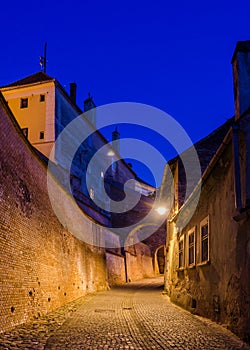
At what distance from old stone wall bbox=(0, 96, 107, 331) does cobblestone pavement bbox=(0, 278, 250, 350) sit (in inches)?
26.2

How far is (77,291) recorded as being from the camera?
59.5ft

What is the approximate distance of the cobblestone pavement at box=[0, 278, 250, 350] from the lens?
7477mm

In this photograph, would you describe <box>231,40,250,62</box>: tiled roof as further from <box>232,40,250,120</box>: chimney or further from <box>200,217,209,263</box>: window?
<box>200,217,209,263</box>: window

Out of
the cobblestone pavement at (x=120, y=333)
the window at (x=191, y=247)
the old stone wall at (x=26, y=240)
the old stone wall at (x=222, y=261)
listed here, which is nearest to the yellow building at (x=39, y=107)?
the old stone wall at (x=26, y=240)

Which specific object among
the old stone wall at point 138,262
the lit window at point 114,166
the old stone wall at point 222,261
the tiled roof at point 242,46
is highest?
the lit window at point 114,166

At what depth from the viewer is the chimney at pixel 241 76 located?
9695 mm

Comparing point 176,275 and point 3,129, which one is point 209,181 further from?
point 176,275

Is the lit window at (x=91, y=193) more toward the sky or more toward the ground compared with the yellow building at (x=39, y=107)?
more toward the ground

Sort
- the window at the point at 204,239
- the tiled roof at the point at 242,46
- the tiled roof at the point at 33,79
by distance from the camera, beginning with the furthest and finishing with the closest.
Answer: the tiled roof at the point at 33,79 < the window at the point at 204,239 < the tiled roof at the point at 242,46

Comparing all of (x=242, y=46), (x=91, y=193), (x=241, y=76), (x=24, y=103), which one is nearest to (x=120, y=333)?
(x=241, y=76)

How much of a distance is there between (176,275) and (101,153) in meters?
34.2

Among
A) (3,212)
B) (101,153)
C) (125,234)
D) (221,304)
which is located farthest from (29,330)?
(101,153)

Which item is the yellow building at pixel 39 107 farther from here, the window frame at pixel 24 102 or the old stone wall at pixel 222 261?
the old stone wall at pixel 222 261

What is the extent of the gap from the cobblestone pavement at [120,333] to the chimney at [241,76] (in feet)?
17.1
